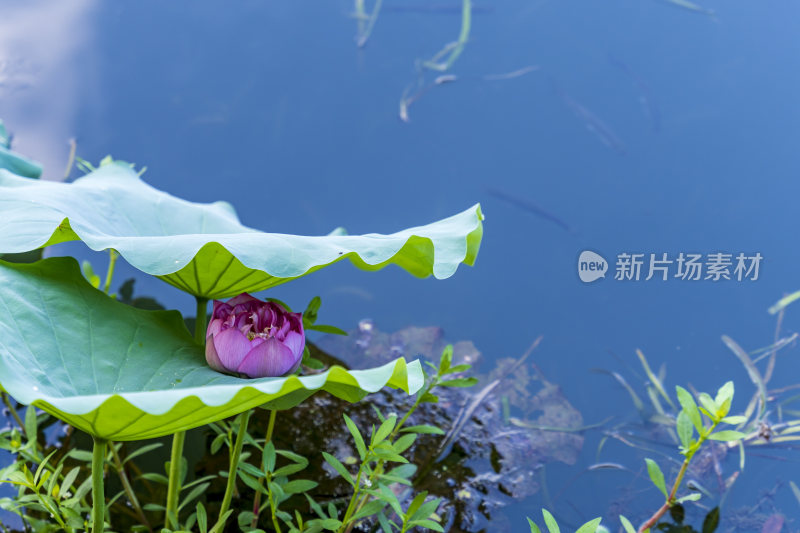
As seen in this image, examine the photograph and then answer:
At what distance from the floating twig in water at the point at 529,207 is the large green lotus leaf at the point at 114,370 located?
927 mm

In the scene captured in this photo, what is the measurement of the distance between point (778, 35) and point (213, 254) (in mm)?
1611

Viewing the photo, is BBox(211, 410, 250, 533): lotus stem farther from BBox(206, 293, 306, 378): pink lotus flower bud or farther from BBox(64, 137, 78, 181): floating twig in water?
BBox(64, 137, 78, 181): floating twig in water

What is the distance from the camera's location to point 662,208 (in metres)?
1.63

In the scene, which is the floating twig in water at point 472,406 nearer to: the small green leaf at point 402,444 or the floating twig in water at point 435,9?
the small green leaf at point 402,444

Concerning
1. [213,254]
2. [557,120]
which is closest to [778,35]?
[557,120]

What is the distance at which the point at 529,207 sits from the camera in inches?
66.0

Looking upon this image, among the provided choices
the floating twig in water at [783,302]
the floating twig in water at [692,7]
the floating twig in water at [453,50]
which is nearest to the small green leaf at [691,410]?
the floating twig in water at [783,302]

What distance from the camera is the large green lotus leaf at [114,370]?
664 millimetres

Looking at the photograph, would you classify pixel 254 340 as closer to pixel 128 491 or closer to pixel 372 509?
pixel 372 509

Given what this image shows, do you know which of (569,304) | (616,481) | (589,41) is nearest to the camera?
(616,481)

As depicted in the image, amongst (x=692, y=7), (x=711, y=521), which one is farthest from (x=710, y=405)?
(x=692, y=7)

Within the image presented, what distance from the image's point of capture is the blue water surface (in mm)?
1510

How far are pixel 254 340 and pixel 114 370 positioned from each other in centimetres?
16

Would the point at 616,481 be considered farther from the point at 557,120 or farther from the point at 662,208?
the point at 557,120
